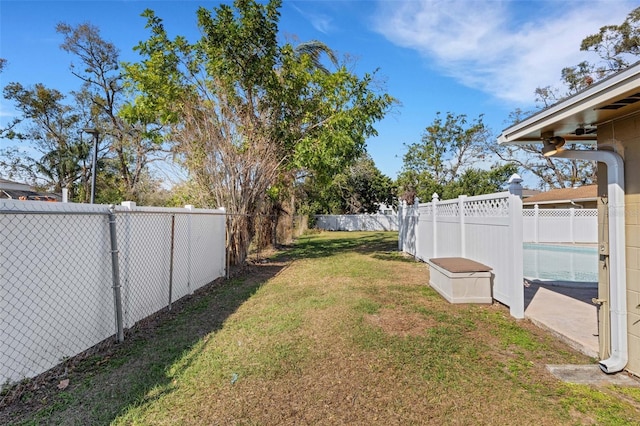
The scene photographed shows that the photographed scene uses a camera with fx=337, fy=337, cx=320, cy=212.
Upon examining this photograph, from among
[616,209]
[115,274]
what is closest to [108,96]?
[115,274]

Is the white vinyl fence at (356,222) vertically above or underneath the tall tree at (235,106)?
underneath

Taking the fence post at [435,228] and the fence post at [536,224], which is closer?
the fence post at [435,228]

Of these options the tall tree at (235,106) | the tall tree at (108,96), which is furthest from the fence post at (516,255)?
the tall tree at (108,96)

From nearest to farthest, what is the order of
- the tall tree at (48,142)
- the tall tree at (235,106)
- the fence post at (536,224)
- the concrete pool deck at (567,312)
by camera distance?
the concrete pool deck at (567,312) < the tall tree at (235,106) < the fence post at (536,224) < the tall tree at (48,142)

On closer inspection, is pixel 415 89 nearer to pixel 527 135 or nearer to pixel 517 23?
pixel 517 23

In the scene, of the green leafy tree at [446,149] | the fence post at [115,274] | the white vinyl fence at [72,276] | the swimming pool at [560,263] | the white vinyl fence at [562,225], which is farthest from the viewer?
the green leafy tree at [446,149]

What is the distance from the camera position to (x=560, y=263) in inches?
460

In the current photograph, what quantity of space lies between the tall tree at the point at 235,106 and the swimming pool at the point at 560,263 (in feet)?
21.7

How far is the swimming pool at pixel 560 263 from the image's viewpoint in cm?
874

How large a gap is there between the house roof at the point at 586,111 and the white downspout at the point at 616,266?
0.41 metres

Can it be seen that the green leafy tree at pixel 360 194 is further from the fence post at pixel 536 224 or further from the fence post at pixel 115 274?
the fence post at pixel 115 274

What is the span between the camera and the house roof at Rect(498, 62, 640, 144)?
2641mm

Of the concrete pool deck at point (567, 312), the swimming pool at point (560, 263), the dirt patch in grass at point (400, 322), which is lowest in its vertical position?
the swimming pool at point (560, 263)

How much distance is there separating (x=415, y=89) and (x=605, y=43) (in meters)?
15.5
